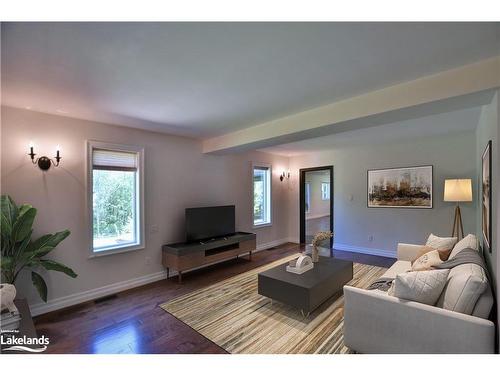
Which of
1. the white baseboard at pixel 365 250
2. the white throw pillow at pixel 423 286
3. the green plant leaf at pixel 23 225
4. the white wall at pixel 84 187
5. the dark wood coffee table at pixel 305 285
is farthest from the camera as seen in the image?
the white baseboard at pixel 365 250

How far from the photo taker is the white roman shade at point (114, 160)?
3.30 metres

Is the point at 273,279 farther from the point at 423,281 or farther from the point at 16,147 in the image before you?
the point at 16,147

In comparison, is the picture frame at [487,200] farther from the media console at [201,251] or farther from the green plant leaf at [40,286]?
the green plant leaf at [40,286]

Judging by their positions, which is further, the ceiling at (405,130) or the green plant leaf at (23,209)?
the ceiling at (405,130)

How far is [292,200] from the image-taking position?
6691 mm

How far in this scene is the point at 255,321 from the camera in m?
2.58

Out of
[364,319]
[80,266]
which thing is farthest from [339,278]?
[80,266]

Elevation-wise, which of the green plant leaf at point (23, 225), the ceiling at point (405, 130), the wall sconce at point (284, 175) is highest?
the ceiling at point (405, 130)

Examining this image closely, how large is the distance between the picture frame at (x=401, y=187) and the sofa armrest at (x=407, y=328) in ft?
11.9

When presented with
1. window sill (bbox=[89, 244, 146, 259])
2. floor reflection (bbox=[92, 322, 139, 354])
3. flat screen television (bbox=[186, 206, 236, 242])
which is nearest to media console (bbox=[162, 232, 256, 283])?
flat screen television (bbox=[186, 206, 236, 242])

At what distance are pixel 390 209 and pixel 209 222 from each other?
3750 millimetres

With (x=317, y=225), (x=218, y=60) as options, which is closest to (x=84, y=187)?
(x=218, y=60)

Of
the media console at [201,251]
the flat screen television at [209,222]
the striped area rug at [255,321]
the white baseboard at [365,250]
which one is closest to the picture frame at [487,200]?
the striped area rug at [255,321]
